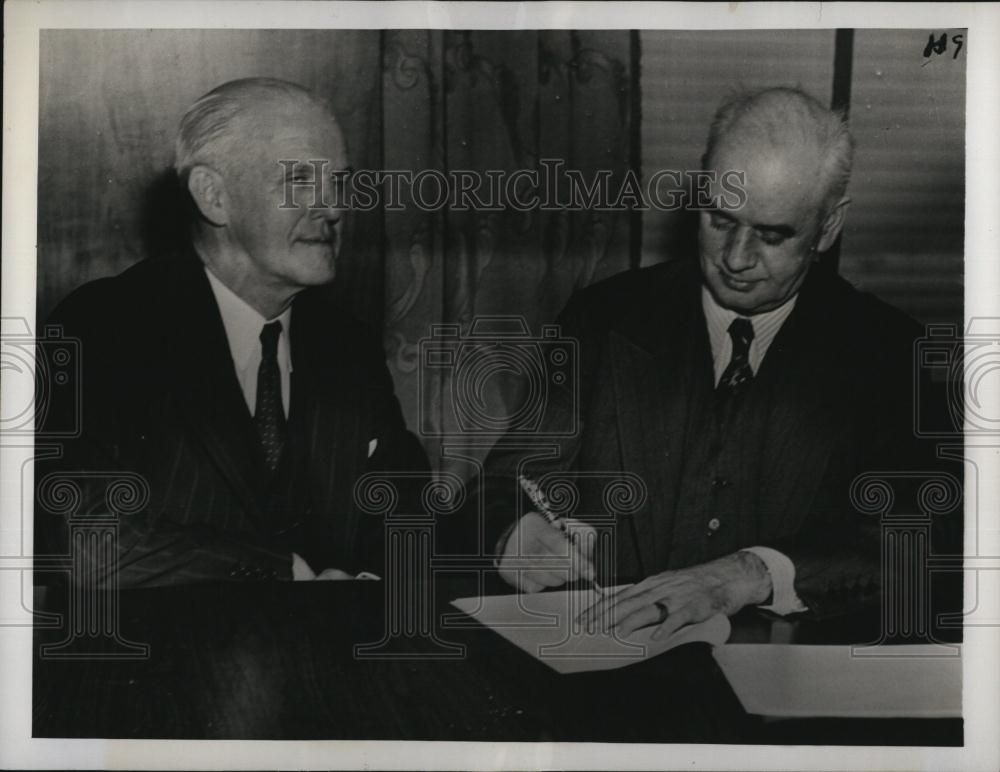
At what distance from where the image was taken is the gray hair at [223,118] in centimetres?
304

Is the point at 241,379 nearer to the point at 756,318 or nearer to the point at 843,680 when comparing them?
the point at 756,318

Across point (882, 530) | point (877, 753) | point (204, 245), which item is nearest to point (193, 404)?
point (204, 245)

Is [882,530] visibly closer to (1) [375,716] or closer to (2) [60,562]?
(1) [375,716]

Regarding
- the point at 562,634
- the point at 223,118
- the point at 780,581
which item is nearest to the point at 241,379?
the point at 223,118

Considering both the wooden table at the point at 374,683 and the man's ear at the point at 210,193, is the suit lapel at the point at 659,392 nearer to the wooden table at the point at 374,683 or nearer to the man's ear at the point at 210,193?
the wooden table at the point at 374,683

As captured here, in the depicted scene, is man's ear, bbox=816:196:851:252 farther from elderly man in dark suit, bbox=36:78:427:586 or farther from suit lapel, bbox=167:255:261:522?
suit lapel, bbox=167:255:261:522

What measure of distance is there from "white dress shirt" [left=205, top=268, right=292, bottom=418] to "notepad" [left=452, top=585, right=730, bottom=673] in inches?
31.3

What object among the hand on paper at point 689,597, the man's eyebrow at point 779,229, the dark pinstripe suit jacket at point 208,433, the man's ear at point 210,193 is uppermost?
the man's ear at point 210,193

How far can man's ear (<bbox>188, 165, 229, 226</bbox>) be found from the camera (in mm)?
3035

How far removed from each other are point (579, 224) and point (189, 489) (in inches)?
50.0

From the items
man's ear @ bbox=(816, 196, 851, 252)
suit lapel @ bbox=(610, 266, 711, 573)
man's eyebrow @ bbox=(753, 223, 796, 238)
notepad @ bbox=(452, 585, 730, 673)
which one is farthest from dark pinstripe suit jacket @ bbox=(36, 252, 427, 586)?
man's ear @ bbox=(816, 196, 851, 252)

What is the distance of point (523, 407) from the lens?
3.05m

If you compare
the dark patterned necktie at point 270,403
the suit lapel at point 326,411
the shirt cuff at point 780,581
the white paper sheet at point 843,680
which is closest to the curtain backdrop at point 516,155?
the suit lapel at point 326,411

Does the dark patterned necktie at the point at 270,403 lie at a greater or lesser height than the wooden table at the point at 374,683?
greater
